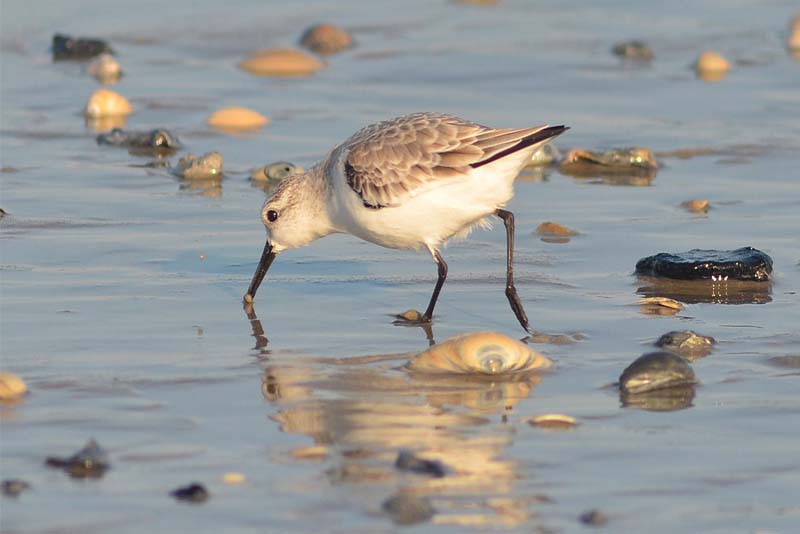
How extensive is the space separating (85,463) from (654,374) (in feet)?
7.17

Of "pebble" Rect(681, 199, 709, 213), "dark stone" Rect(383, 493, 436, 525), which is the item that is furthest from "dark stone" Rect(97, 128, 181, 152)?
"dark stone" Rect(383, 493, 436, 525)

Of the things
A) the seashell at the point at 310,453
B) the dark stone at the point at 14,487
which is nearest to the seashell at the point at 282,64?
the seashell at the point at 310,453

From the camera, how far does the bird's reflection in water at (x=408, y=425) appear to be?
14.9 ft

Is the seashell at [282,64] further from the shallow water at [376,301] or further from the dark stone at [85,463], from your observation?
the dark stone at [85,463]

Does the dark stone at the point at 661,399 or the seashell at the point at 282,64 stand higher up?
the seashell at the point at 282,64

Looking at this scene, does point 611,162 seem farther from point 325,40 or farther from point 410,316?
point 325,40

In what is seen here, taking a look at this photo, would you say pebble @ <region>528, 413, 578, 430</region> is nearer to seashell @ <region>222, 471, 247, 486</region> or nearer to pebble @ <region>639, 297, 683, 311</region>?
seashell @ <region>222, 471, 247, 486</region>

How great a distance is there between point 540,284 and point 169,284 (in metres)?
1.85

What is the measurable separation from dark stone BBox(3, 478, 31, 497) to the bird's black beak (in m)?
2.67

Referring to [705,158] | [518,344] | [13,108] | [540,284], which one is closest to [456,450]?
[518,344]

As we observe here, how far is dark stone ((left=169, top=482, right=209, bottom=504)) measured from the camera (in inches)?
175

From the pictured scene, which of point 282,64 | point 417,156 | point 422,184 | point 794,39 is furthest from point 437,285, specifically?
point 794,39

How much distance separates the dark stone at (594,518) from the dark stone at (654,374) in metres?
1.28

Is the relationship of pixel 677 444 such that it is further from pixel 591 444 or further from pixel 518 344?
pixel 518 344
